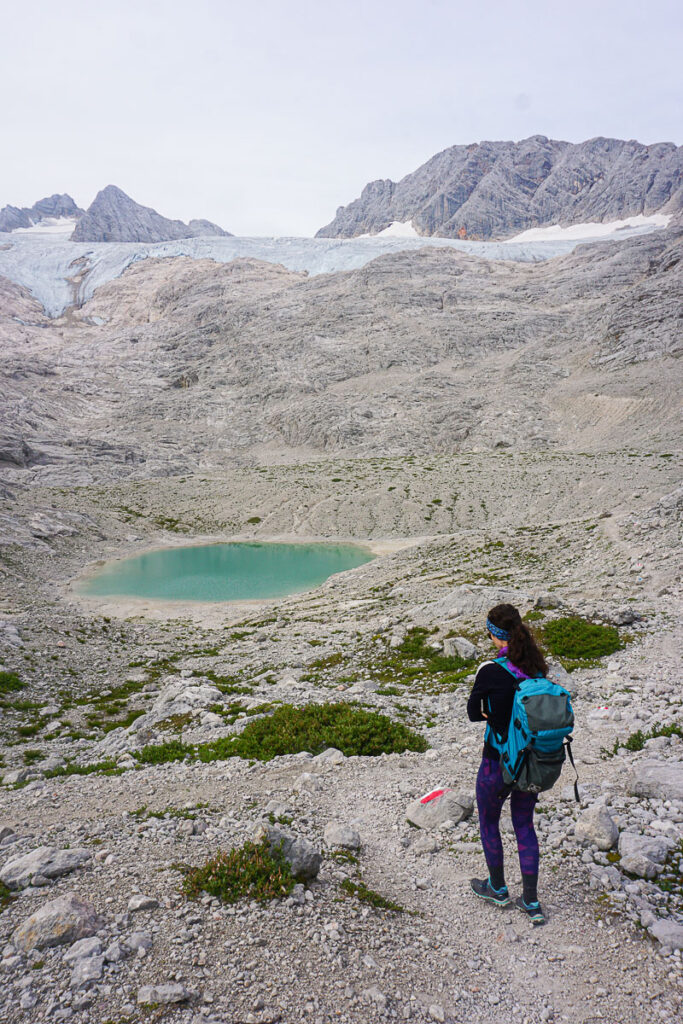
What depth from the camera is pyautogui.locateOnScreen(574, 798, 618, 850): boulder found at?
727cm

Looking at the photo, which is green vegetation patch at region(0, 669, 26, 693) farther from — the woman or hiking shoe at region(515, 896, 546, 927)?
hiking shoe at region(515, 896, 546, 927)

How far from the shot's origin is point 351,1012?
5105mm

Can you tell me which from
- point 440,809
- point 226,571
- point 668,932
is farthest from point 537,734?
point 226,571

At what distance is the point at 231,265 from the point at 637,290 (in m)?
132

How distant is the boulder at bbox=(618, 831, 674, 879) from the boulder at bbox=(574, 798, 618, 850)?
141mm

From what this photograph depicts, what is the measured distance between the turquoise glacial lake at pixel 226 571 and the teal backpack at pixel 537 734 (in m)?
34.4

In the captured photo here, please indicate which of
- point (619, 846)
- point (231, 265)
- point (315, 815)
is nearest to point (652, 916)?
point (619, 846)

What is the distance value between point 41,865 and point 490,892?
19.8 feet

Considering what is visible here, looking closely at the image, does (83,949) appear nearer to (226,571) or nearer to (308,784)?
(308,784)

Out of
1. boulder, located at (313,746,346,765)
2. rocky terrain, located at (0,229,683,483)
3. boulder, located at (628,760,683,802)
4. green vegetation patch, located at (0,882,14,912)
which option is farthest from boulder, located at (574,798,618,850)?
rocky terrain, located at (0,229,683,483)

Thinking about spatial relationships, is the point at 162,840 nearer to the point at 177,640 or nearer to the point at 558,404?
the point at 177,640

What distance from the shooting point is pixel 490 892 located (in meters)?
6.76

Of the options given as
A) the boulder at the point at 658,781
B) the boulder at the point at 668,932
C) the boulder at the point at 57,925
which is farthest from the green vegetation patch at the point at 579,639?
the boulder at the point at 57,925

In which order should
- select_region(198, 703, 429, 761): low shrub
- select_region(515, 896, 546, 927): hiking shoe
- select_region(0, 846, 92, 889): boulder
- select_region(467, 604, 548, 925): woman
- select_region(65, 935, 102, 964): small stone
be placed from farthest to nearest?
select_region(198, 703, 429, 761): low shrub
select_region(0, 846, 92, 889): boulder
select_region(467, 604, 548, 925): woman
select_region(515, 896, 546, 927): hiking shoe
select_region(65, 935, 102, 964): small stone
